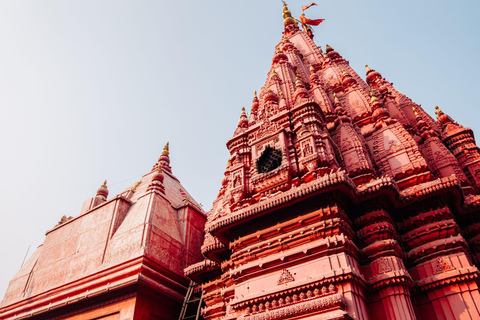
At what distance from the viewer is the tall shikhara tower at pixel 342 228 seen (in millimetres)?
7031

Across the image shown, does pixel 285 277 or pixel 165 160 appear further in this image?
pixel 165 160

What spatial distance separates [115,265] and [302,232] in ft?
22.7

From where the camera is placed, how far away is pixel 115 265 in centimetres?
1159

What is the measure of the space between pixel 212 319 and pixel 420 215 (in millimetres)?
6403

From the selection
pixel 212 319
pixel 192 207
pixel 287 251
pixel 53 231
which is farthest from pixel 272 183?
pixel 53 231

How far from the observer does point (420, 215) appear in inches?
333

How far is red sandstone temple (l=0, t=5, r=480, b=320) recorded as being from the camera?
7.27 m

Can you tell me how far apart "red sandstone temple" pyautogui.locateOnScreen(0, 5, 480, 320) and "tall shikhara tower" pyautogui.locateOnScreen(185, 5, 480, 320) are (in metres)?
0.03

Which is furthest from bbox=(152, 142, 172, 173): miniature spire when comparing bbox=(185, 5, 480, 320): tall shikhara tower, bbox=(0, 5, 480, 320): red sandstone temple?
bbox=(185, 5, 480, 320): tall shikhara tower

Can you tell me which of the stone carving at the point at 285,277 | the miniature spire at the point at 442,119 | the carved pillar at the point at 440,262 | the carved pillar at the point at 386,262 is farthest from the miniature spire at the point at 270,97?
the stone carving at the point at 285,277

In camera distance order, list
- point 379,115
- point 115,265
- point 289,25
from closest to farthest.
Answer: point 115,265, point 379,115, point 289,25

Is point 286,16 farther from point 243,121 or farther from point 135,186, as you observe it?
point 135,186

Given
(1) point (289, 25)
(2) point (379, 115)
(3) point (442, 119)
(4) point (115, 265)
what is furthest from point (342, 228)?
(1) point (289, 25)

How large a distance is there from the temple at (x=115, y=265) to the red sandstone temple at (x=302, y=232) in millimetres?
55
